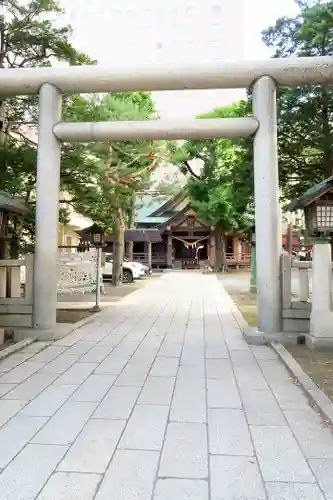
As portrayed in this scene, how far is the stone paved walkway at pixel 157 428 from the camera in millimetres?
2438

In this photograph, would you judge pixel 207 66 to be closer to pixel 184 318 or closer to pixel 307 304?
pixel 307 304

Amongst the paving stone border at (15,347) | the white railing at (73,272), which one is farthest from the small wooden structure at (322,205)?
the white railing at (73,272)

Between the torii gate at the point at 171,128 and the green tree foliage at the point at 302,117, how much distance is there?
296 cm

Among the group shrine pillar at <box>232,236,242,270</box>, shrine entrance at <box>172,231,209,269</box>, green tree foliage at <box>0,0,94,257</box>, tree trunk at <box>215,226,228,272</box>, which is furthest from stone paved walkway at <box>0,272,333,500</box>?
shrine pillar at <box>232,236,242,270</box>

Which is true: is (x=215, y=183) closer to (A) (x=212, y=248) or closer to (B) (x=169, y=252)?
(A) (x=212, y=248)

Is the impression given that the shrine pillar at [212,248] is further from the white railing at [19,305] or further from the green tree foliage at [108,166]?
the white railing at [19,305]

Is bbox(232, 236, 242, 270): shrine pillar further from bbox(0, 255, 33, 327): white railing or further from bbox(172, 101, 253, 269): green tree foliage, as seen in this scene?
bbox(0, 255, 33, 327): white railing

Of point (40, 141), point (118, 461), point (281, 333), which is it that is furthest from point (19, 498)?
point (40, 141)

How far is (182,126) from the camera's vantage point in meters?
7.16

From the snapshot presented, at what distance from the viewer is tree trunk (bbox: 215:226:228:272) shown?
99.1 ft

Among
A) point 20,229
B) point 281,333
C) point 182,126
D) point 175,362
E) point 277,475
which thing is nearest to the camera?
point 277,475

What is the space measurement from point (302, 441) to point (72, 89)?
658 cm

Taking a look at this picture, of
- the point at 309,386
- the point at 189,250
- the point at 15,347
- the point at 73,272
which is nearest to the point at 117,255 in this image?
the point at 73,272

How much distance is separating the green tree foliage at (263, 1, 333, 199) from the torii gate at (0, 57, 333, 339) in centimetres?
296
